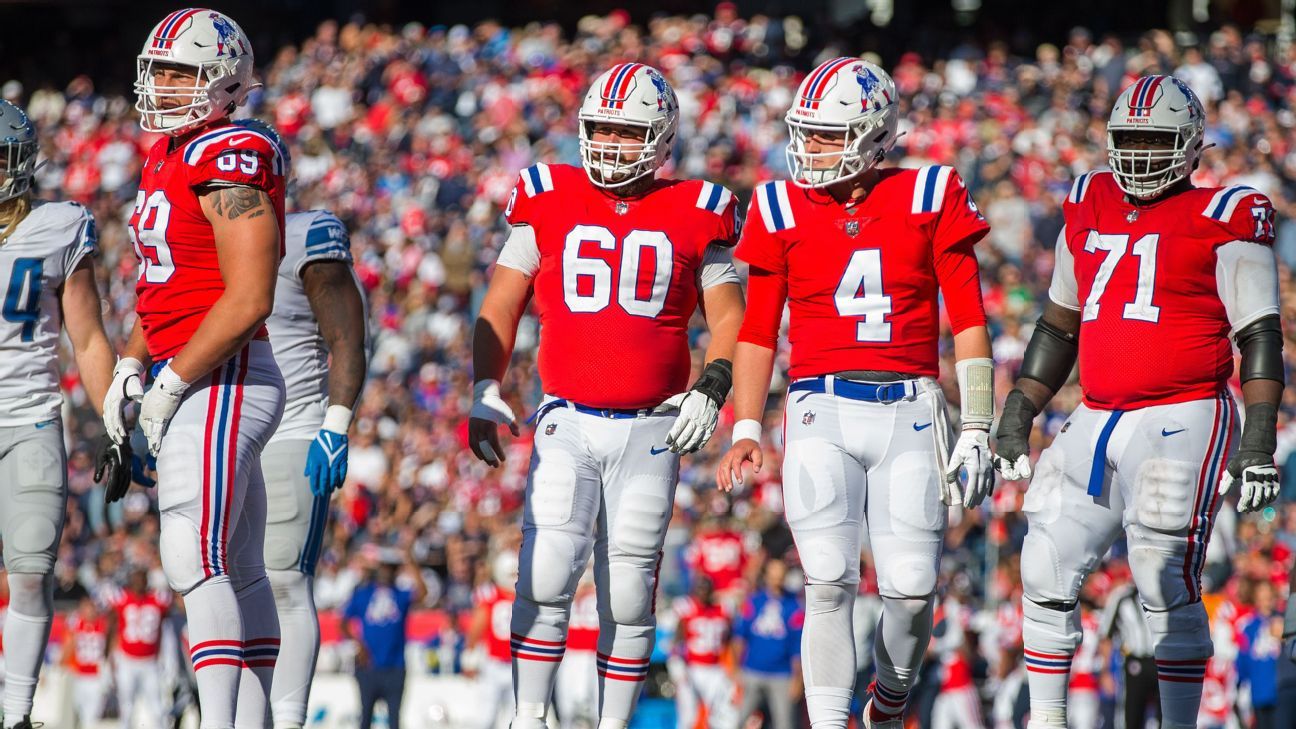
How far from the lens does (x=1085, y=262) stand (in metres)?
6.08

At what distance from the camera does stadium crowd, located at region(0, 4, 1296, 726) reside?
43.0 feet

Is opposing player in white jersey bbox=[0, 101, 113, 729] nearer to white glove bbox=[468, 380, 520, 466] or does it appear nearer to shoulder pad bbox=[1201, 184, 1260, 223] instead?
white glove bbox=[468, 380, 520, 466]

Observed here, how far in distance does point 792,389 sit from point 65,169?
60.8 feet

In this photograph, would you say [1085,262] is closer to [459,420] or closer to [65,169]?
[459,420]

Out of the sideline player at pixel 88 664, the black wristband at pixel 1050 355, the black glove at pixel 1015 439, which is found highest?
the black wristband at pixel 1050 355

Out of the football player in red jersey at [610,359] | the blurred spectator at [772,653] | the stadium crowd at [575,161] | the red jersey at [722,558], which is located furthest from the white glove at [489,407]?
the red jersey at [722,558]

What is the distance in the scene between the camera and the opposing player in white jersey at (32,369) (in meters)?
6.11

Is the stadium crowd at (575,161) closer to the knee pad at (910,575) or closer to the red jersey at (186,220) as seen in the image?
the knee pad at (910,575)

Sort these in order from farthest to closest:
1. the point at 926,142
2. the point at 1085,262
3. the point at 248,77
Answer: the point at 926,142
the point at 1085,262
the point at 248,77

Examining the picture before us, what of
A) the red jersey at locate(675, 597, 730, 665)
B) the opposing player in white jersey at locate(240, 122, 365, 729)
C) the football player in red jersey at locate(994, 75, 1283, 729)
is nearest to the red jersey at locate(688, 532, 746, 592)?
the red jersey at locate(675, 597, 730, 665)

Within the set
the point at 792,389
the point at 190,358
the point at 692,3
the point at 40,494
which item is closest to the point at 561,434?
the point at 792,389

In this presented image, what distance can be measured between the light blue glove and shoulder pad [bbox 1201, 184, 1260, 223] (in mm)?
2934

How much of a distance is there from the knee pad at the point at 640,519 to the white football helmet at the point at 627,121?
103cm

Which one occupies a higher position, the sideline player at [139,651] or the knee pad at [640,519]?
the knee pad at [640,519]
